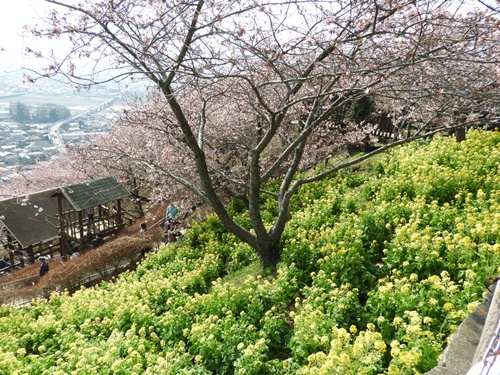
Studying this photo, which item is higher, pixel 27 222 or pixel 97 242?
pixel 27 222

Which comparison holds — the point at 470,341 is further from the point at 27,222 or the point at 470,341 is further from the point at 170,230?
the point at 27,222

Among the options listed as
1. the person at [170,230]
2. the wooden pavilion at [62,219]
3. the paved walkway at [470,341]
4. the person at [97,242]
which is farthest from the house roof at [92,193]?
the paved walkway at [470,341]

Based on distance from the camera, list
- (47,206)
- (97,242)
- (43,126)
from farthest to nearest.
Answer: (43,126) < (47,206) < (97,242)

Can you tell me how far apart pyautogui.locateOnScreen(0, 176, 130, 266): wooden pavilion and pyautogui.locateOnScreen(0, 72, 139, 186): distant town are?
1.89 meters

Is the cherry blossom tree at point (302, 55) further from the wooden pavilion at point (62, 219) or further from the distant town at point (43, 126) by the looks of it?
the wooden pavilion at point (62, 219)

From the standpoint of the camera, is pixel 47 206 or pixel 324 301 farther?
pixel 47 206

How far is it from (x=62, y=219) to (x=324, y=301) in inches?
543

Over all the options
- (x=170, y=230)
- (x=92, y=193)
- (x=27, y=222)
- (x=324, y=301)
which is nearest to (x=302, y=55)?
(x=324, y=301)

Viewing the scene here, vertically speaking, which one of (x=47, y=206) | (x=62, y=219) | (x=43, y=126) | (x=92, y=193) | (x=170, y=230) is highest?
(x=43, y=126)

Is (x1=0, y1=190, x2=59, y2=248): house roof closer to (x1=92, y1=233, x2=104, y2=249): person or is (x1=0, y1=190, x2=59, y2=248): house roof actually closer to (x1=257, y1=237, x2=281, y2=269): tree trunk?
(x1=92, y1=233, x2=104, y2=249): person

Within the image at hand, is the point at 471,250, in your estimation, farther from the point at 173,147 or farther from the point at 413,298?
the point at 173,147

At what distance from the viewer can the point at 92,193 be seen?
15.2 meters

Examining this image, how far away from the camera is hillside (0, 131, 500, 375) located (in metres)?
3.82

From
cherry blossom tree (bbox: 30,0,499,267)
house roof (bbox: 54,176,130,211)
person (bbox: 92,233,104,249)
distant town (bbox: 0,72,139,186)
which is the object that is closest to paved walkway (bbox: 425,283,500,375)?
cherry blossom tree (bbox: 30,0,499,267)
